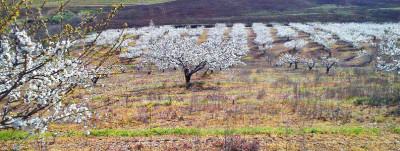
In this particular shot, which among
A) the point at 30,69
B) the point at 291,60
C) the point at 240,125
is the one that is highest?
the point at 30,69

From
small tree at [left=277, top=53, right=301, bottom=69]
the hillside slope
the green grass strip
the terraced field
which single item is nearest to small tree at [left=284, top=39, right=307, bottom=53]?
small tree at [left=277, top=53, right=301, bottom=69]

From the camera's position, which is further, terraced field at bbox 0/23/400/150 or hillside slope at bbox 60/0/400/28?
hillside slope at bbox 60/0/400/28

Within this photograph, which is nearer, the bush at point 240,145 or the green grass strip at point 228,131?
the bush at point 240,145

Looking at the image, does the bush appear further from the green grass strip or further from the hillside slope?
the hillside slope

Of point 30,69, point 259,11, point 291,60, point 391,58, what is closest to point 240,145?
point 30,69

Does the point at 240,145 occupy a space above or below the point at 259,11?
below

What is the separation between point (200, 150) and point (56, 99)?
7245mm

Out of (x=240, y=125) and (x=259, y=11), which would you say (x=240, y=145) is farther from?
(x=259, y=11)

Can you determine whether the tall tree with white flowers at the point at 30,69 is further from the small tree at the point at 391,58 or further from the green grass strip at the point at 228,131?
the small tree at the point at 391,58

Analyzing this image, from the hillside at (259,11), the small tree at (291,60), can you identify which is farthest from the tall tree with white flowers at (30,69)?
the hillside at (259,11)

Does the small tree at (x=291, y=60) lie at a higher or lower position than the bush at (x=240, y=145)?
higher

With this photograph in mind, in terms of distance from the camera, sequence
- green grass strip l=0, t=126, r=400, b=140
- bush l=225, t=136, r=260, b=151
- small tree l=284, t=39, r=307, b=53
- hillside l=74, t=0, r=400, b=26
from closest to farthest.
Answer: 1. bush l=225, t=136, r=260, b=151
2. green grass strip l=0, t=126, r=400, b=140
3. small tree l=284, t=39, r=307, b=53
4. hillside l=74, t=0, r=400, b=26

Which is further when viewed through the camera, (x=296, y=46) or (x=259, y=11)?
(x=259, y=11)

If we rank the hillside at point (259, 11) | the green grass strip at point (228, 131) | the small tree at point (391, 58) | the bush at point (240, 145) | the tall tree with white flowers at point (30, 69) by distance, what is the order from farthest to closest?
the hillside at point (259, 11), the small tree at point (391, 58), the green grass strip at point (228, 131), the bush at point (240, 145), the tall tree with white flowers at point (30, 69)
